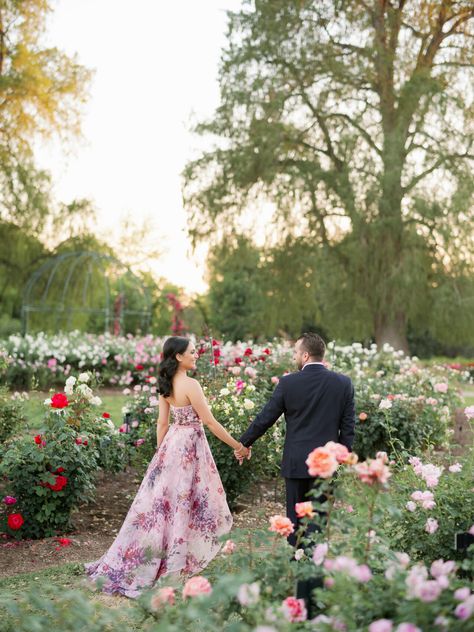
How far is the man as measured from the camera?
418cm

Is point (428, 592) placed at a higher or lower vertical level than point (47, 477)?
higher

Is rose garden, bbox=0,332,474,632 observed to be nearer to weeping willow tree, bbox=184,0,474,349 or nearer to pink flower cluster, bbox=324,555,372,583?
pink flower cluster, bbox=324,555,372,583

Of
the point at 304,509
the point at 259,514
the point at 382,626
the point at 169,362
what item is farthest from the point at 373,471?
the point at 169,362

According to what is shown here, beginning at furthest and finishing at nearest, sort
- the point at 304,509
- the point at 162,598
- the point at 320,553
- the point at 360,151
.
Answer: the point at 360,151 < the point at 304,509 < the point at 320,553 < the point at 162,598

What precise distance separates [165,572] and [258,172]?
1534 cm

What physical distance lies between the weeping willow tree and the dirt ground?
11645 millimetres

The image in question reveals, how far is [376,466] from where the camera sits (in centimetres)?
237

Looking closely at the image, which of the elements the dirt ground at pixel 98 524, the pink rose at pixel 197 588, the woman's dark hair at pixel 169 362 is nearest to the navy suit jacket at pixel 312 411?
the dirt ground at pixel 98 524

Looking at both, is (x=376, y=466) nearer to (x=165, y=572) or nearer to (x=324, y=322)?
(x=165, y=572)

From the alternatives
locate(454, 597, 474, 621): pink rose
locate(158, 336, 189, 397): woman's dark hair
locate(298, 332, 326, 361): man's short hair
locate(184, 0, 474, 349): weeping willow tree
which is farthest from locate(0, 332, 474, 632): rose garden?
locate(184, 0, 474, 349): weeping willow tree

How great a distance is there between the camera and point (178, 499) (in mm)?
4730

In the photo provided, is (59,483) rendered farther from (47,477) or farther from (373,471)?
(373,471)

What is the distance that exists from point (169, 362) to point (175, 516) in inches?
37.1

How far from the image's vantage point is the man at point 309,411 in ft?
13.7
